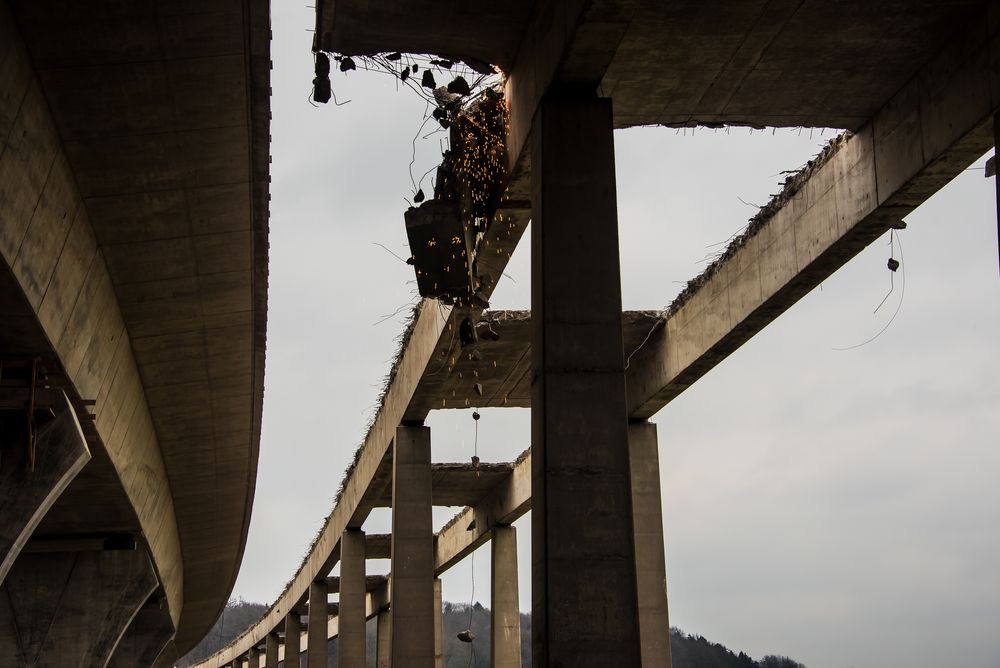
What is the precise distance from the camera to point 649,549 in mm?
21047

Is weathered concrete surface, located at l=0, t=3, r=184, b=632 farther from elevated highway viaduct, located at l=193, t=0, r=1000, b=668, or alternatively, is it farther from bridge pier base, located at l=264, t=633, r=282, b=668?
bridge pier base, located at l=264, t=633, r=282, b=668

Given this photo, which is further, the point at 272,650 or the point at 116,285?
the point at 272,650

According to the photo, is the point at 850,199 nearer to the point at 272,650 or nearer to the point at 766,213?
the point at 766,213

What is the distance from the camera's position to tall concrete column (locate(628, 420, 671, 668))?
20.6m

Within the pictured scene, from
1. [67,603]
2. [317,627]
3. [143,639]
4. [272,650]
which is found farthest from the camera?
[272,650]

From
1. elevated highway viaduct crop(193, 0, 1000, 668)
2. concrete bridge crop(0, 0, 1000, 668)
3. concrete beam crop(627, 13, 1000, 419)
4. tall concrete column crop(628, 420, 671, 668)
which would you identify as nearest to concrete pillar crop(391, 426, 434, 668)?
concrete bridge crop(0, 0, 1000, 668)

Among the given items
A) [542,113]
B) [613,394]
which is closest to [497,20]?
[542,113]

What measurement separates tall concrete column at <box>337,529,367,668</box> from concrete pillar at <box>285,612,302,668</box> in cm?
1835

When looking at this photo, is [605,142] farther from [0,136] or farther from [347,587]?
[347,587]

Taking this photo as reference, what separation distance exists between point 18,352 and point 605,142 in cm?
707

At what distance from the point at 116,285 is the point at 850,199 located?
8929mm

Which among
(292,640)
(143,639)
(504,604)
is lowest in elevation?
(143,639)

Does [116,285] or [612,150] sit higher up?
[116,285]

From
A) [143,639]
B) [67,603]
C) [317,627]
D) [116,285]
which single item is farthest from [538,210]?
[317,627]
